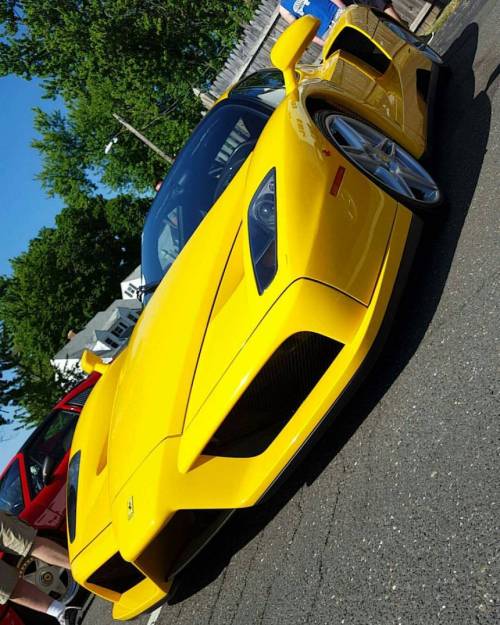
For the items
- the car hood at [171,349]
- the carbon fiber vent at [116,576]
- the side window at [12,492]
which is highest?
the car hood at [171,349]

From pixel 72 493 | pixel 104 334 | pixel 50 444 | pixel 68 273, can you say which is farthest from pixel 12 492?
pixel 68 273

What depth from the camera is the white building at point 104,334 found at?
3055 centimetres

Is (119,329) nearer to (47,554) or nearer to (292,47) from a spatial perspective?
(47,554)

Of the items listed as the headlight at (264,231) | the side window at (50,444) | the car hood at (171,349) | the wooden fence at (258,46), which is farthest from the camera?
the wooden fence at (258,46)

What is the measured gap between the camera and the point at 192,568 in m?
3.96

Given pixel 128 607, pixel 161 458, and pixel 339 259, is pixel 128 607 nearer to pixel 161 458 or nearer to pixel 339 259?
pixel 161 458

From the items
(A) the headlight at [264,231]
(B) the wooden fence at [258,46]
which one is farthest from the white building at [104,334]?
(A) the headlight at [264,231]

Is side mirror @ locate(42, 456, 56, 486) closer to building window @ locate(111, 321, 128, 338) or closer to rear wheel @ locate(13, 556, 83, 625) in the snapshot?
rear wheel @ locate(13, 556, 83, 625)

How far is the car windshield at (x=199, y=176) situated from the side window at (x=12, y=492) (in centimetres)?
325

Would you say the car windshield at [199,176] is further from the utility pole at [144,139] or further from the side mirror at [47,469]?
the utility pole at [144,139]

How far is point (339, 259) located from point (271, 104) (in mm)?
1884

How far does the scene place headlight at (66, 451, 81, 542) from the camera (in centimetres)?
402

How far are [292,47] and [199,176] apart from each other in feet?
3.33

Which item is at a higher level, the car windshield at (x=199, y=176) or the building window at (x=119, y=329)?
the car windshield at (x=199, y=176)
